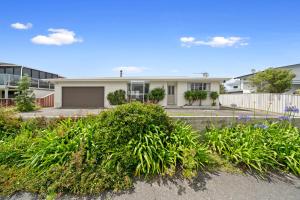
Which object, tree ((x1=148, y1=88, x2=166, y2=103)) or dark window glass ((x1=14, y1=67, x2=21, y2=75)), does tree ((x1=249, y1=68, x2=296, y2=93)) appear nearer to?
tree ((x1=148, y1=88, x2=166, y2=103))

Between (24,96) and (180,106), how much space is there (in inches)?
550

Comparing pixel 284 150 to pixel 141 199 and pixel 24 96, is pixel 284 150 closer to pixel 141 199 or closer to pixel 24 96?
pixel 141 199

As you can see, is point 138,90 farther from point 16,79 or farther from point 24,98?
point 16,79

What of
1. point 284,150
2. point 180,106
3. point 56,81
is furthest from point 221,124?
point 56,81

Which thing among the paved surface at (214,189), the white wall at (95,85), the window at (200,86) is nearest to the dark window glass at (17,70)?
the white wall at (95,85)

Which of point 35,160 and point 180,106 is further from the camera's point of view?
point 180,106

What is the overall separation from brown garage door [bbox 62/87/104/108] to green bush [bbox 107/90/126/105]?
1.04 meters

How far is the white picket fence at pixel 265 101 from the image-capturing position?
49.5 ft

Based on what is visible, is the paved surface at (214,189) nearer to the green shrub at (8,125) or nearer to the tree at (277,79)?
the green shrub at (8,125)

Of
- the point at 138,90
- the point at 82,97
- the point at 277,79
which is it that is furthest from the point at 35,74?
the point at 277,79

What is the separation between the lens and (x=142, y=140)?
3.76m

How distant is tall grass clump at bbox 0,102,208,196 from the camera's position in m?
3.18

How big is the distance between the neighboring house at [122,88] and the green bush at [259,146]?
1393 cm

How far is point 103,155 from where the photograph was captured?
3582mm
